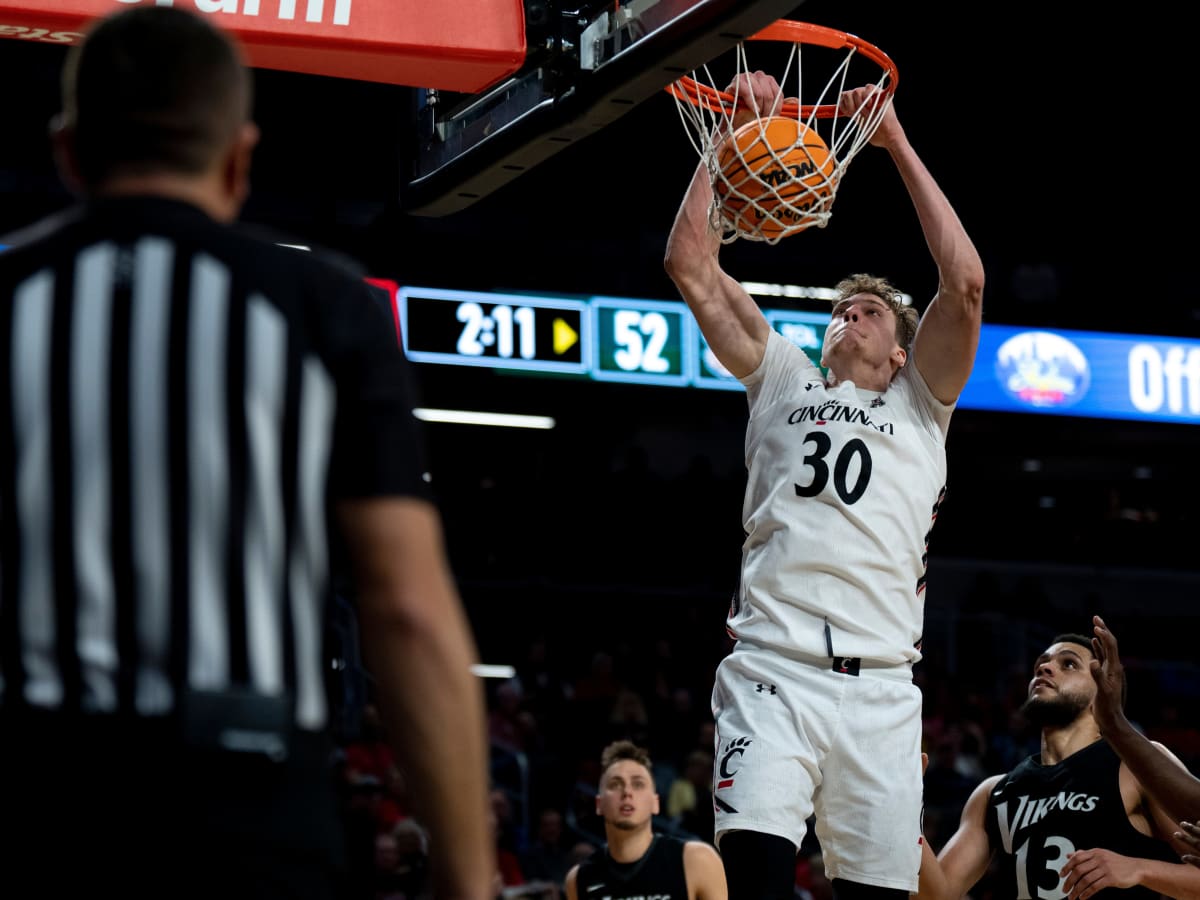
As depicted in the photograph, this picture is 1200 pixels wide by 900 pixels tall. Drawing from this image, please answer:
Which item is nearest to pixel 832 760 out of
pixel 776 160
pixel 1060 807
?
pixel 776 160

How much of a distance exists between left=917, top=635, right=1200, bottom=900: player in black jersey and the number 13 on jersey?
24.5ft

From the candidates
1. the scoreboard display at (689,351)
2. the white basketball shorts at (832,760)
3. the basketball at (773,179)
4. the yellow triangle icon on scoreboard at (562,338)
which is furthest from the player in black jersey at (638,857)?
the yellow triangle icon on scoreboard at (562,338)

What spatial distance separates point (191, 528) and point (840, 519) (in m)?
3.00

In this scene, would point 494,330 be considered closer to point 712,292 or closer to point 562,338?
point 562,338

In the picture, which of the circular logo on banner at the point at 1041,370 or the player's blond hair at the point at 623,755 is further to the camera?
the circular logo on banner at the point at 1041,370

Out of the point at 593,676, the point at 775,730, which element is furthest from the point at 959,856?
the point at 593,676

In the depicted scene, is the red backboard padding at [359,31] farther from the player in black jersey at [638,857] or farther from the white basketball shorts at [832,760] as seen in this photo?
the player in black jersey at [638,857]

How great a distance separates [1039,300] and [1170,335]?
295 cm

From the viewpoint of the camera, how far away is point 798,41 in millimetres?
4789

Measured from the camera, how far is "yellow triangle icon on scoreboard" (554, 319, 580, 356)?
13.1m

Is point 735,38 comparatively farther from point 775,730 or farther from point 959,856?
point 959,856

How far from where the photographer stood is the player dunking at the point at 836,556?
169 inches

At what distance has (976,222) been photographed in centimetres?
1642

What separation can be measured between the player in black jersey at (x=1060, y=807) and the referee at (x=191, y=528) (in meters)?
3.95
